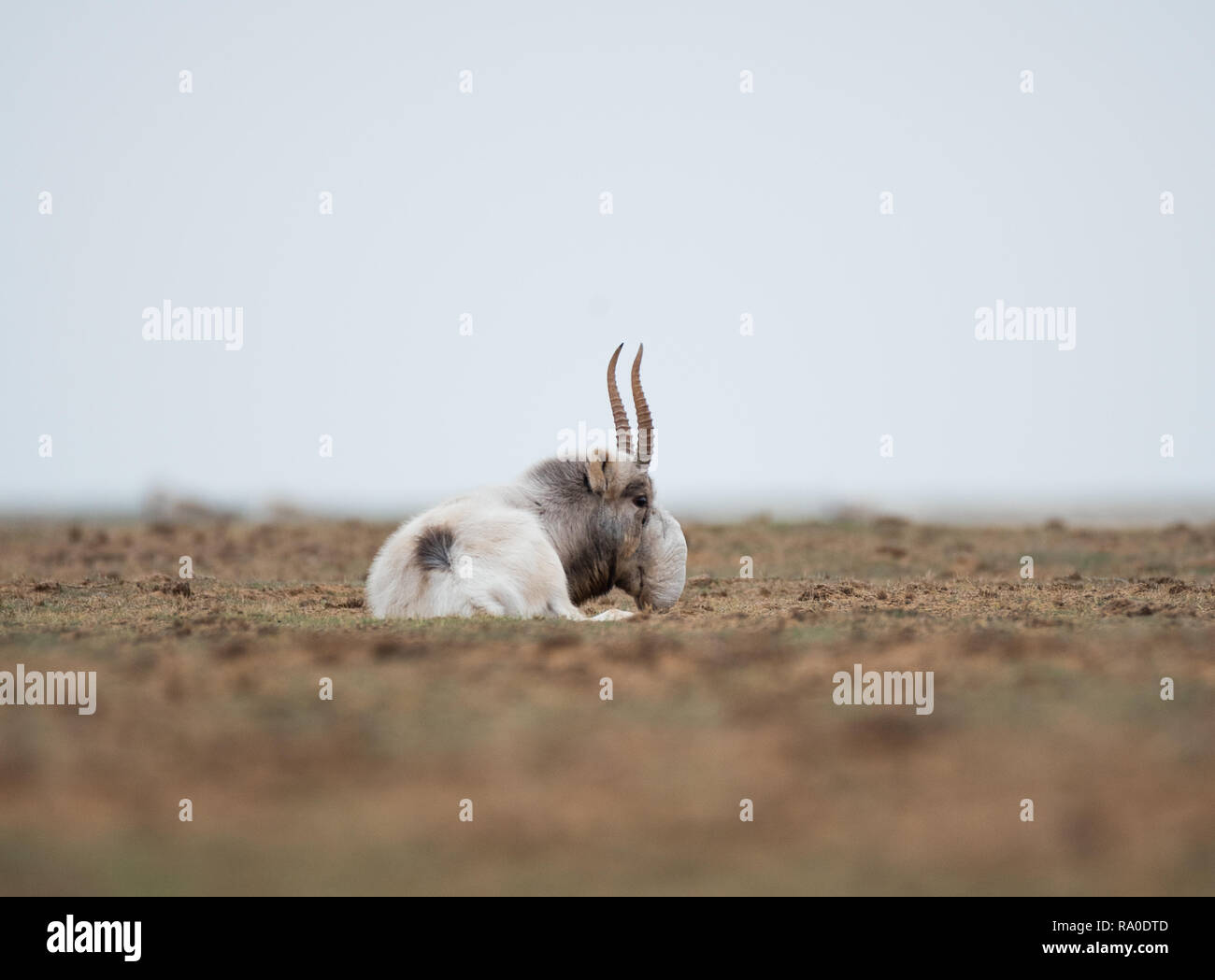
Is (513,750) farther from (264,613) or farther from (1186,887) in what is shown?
(264,613)

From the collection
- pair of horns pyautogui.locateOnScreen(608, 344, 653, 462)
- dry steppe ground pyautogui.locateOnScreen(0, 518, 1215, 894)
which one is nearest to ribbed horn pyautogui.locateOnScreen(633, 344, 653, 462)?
pair of horns pyautogui.locateOnScreen(608, 344, 653, 462)

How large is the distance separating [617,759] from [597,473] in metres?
5.83

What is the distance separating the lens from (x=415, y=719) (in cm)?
635

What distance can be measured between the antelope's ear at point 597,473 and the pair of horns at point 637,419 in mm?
293

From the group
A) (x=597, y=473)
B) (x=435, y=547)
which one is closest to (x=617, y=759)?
(x=435, y=547)

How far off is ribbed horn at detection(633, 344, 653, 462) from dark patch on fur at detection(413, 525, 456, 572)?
228cm

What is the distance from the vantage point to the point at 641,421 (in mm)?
11828

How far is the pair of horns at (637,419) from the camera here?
11.6 meters

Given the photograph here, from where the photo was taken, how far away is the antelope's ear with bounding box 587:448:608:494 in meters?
11.3

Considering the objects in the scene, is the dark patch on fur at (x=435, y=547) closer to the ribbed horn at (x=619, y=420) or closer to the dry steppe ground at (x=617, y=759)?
the dry steppe ground at (x=617, y=759)

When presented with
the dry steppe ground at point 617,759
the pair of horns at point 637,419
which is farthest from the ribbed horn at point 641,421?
the dry steppe ground at point 617,759

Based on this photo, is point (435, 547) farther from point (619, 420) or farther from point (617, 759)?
point (617, 759)

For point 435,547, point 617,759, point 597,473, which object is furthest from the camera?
point 597,473

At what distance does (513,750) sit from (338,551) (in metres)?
16.2
